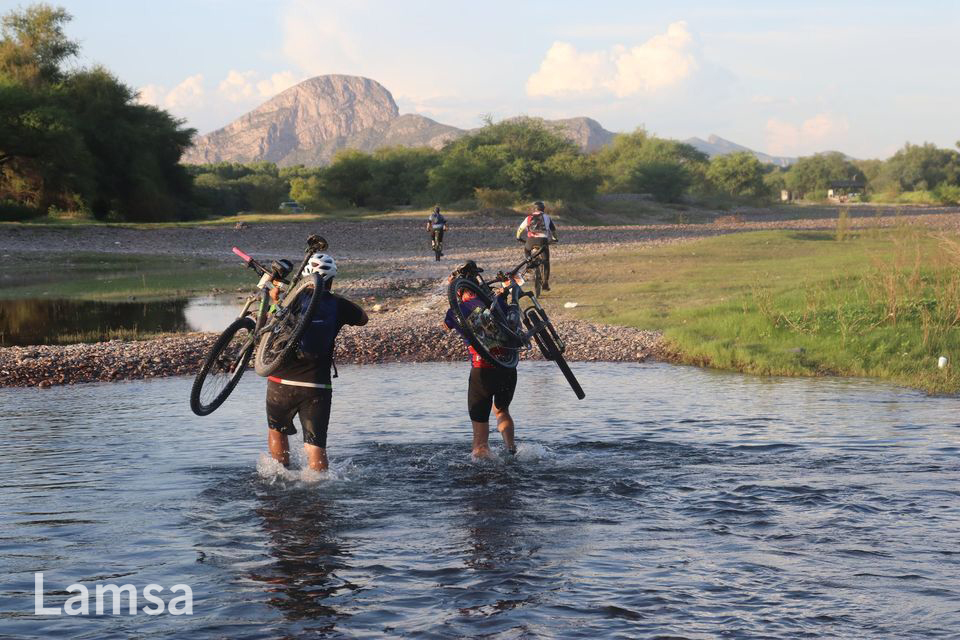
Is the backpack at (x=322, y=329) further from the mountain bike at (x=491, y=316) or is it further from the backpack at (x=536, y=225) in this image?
the backpack at (x=536, y=225)

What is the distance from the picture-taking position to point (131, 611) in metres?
6.80

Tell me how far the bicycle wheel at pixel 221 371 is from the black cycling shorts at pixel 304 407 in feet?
2.56

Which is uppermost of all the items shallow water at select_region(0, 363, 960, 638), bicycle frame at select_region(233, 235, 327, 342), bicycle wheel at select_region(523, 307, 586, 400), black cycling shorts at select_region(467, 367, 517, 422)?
bicycle frame at select_region(233, 235, 327, 342)

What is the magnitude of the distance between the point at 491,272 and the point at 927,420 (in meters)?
16.9

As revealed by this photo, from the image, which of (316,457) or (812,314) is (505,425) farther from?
(812,314)

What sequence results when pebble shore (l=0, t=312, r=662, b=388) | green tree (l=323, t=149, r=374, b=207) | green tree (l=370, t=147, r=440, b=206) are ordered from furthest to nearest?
1. green tree (l=323, t=149, r=374, b=207)
2. green tree (l=370, t=147, r=440, b=206)
3. pebble shore (l=0, t=312, r=662, b=388)

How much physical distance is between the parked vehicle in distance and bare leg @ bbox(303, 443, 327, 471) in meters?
58.9

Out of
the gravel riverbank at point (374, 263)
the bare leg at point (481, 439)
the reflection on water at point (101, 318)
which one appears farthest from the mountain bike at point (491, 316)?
the reflection on water at point (101, 318)

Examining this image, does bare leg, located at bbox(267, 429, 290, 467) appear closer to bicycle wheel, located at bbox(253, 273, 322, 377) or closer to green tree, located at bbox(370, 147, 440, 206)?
bicycle wheel, located at bbox(253, 273, 322, 377)

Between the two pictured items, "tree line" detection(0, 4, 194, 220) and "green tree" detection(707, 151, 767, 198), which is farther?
"green tree" detection(707, 151, 767, 198)

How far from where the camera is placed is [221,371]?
10.5 meters

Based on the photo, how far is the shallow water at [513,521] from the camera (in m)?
6.70

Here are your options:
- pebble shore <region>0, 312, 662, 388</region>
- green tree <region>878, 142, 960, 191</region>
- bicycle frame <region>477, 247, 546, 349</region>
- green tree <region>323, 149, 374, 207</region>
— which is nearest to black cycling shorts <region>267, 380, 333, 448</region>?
bicycle frame <region>477, 247, 546, 349</region>

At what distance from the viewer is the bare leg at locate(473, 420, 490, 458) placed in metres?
10.1
